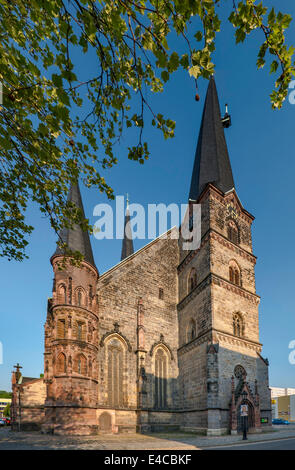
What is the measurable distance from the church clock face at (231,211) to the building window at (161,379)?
12625 mm

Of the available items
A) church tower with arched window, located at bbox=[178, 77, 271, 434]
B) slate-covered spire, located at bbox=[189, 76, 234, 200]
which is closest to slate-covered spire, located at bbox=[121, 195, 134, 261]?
slate-covered spire, located at bbox=[189, 76, 234, 200]

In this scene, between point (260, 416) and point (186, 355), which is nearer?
point (260, 416)

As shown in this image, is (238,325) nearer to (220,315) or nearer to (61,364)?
(220,315)

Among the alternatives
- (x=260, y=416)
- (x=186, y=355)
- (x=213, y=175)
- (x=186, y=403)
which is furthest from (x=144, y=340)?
(x=213, y=175)

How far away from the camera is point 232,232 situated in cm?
2520

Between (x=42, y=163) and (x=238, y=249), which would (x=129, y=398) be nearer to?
(x=238, y=249)

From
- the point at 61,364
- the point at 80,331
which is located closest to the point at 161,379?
the point at 80,331

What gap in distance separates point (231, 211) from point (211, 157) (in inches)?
241

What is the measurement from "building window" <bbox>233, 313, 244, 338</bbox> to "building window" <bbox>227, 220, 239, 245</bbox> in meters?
6.02

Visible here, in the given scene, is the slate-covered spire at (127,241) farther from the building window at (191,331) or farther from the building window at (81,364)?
the building window at (81,364)

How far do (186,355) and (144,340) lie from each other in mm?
3472

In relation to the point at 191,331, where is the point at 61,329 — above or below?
above

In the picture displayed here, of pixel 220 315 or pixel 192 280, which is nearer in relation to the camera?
pixel 220 315

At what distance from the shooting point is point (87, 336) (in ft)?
64.9
